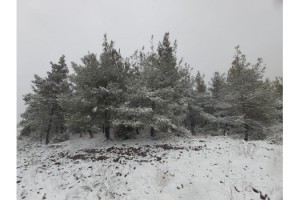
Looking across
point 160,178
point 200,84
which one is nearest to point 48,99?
point 160,178

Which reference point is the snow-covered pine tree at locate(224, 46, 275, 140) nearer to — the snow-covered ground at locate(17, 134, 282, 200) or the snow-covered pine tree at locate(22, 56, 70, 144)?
the snow-covered ground at locate(17, 134, 282, 200)

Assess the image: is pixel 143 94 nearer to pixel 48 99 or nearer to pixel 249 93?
pixel 249 93

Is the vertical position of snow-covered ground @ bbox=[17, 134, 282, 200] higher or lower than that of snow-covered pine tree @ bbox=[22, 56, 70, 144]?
lower

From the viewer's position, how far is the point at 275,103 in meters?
12.5

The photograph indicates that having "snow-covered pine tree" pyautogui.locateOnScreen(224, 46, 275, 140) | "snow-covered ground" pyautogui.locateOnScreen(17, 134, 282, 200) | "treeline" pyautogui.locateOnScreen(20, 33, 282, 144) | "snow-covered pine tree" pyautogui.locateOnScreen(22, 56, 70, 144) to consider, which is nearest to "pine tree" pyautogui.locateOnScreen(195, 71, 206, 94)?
"treeline" pyautogui.locateOnScreen(20, 33, 282, 144)

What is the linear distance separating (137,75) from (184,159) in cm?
651

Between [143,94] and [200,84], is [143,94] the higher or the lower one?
the lower one

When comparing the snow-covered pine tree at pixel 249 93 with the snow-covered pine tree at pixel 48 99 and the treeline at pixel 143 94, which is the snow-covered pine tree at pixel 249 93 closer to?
the treeline at pixel 143 94

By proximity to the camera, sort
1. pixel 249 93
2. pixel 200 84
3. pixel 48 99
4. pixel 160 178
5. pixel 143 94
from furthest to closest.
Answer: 1. pixel 200 84
2. pixel 48 99
3. pixel 249 93
4. pixel 143 94
5. pixel 160 178

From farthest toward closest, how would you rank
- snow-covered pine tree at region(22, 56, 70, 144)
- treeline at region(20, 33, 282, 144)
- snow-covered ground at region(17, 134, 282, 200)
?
snow-covered pine tree at region(22, 56, 70, 144) < treeline at region(20, 33, 282, 144) < snow-covered ground at region(17, 134, 282, 200)

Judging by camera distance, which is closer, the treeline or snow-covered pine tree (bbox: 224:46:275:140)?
the treeline
